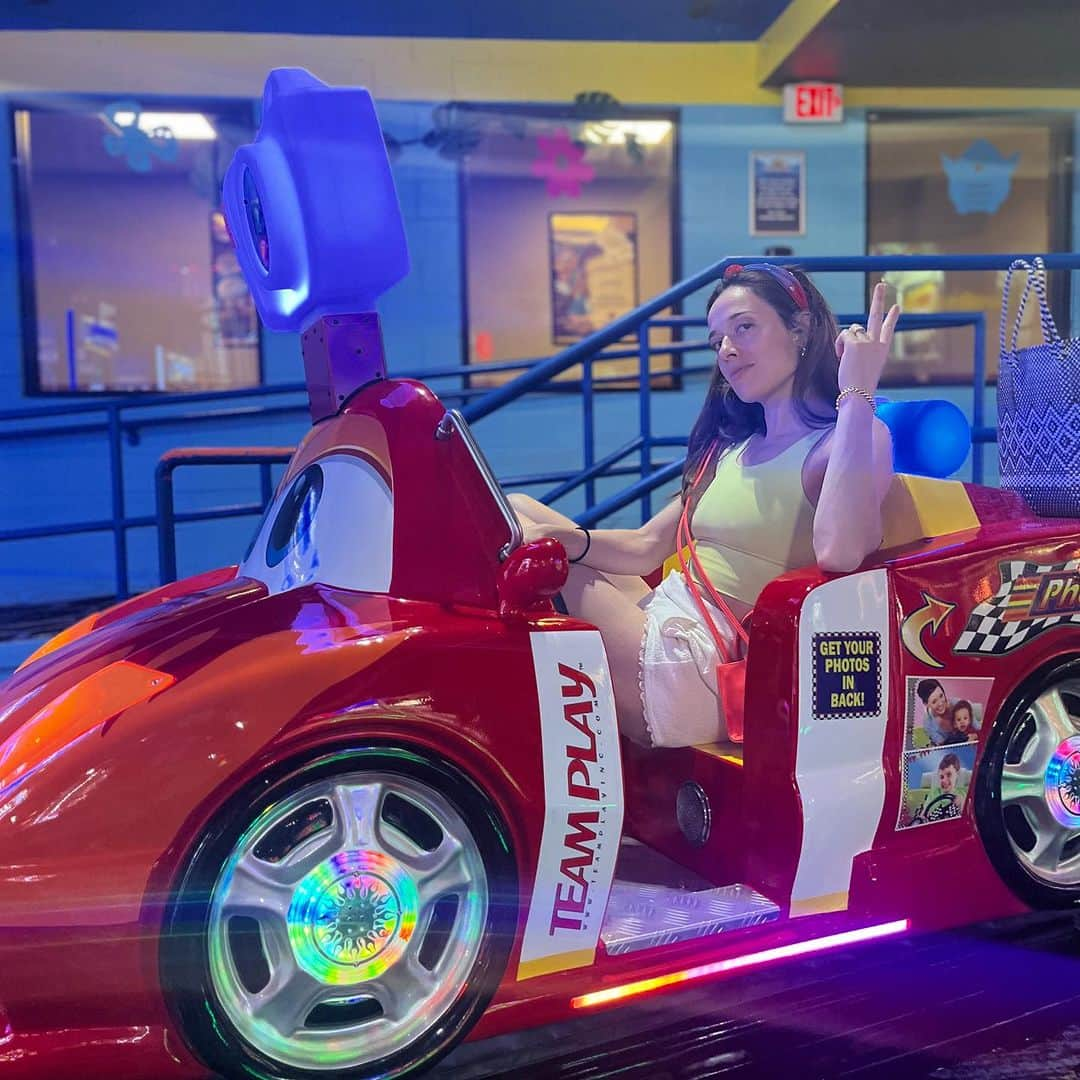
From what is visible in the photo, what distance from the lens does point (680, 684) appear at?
2.00 metres

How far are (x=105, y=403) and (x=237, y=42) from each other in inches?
95.1

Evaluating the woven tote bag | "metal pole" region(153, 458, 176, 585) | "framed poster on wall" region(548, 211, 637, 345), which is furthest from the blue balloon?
"framed poster on wall" region(548, 211, 637, 345)

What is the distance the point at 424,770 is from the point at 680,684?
632 mm

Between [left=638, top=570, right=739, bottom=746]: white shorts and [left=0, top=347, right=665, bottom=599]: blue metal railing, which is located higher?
[left=0, top=347, right=665, bottom=599]: blue metal railing

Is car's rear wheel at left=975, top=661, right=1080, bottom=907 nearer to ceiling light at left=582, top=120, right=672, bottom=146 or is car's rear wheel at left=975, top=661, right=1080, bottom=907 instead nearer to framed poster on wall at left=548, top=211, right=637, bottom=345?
framed poster on wall at left=548, top=211, right=637, bottom=345

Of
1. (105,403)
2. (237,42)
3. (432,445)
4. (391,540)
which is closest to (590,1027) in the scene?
(391,540)

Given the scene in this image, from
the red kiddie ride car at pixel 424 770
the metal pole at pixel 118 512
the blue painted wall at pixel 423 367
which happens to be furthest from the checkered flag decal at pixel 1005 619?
the blue painted wall at pixel 423 367

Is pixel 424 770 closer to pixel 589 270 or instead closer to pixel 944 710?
pixel 944 710

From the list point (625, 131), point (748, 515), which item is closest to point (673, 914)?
point (748, 515)

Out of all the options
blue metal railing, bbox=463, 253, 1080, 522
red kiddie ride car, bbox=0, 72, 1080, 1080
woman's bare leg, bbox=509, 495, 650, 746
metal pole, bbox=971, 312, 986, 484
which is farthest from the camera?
metal pole, bbox=971, 312, 986, 484

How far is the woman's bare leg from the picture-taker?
6.75 ft

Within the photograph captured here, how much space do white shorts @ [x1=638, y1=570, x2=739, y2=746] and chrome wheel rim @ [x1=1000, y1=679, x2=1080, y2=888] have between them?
2.13ft

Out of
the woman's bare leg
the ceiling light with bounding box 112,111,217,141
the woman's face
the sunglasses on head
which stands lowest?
the woman's bare leg

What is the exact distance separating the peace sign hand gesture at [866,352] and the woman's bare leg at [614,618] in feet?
2.05
